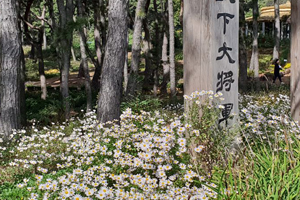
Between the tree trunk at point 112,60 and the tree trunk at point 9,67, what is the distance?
2.08m

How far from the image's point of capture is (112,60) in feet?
27.4

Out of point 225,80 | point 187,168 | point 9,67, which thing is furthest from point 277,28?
point 187,168

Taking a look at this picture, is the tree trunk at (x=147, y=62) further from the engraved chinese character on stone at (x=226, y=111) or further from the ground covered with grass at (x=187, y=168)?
the ground covered with grass at (x=187, y=168)

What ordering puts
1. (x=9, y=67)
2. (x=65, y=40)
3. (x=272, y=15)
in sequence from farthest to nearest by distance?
(x=272, y=15) → (x=65, y=40) → (x=9, y=67)

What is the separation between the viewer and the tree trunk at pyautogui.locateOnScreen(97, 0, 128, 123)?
831cm

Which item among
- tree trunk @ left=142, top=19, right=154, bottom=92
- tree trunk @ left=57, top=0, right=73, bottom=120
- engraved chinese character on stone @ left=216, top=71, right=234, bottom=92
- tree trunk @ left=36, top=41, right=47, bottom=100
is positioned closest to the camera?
engraved chinese character on stone @ left=216, top=71, right=234, bottom=92

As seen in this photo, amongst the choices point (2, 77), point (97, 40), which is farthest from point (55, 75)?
point (2, 77)

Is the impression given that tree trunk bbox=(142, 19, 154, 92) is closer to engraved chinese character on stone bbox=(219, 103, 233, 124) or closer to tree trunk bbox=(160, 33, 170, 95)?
tree trunk bbox=(160, 33, 170, 95)

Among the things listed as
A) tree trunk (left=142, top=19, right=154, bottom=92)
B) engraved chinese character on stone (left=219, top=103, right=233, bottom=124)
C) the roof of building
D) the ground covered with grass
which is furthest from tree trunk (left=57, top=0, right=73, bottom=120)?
the roof of building

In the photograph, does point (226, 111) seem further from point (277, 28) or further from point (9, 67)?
point (277, 28)

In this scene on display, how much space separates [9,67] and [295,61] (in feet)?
20.5

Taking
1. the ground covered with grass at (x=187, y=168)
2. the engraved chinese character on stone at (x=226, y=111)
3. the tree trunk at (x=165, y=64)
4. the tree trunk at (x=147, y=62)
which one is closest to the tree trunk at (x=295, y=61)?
the ground covered with grass at (x=187, y=168)

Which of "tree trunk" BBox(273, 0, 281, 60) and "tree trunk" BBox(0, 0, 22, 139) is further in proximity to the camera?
"tree trunk" BBox(273, 0, 281, 60)

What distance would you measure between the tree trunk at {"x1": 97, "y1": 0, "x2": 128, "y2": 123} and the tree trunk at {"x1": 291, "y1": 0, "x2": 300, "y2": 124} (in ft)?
12.8
